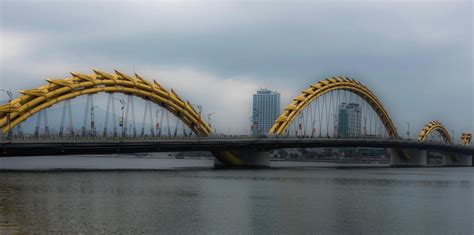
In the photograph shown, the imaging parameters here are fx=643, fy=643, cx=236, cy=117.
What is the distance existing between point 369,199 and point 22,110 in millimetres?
47720

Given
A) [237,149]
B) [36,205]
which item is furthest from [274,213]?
[237,149]

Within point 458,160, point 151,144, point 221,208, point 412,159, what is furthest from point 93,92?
point 458,160

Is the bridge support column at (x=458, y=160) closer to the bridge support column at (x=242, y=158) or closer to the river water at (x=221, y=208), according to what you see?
the bridge support column at (x=242, y=158)

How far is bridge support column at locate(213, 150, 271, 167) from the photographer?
108m

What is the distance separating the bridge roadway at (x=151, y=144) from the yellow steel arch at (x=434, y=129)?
190 ft

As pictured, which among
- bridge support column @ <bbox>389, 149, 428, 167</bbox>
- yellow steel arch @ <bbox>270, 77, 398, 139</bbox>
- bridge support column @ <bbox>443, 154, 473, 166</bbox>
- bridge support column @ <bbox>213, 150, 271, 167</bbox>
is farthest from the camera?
bridge support column @ <bbox>443, 154, 473, 166</bbox>

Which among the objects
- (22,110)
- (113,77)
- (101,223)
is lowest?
(101,223)

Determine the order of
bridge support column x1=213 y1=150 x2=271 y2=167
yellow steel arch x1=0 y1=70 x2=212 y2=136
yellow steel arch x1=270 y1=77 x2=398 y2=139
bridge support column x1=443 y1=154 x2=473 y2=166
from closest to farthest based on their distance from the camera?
yellow steel arch x1=0 y1=70 x2=212 y2=136, bridge support column x1=213 y1=150 x2=271 y2=167, yellow steel arch x1=270 y1=77 x2=398 y2=139, bridge support column x1=443 y1=154 x2=473 y2=166

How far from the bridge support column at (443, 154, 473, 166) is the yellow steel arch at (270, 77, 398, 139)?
28.8 m

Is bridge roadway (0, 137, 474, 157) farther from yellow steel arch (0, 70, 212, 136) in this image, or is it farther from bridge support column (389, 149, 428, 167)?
bridge support column (389, 149, 428, 167)

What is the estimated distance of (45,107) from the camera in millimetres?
83062

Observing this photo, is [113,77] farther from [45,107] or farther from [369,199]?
[369,199]

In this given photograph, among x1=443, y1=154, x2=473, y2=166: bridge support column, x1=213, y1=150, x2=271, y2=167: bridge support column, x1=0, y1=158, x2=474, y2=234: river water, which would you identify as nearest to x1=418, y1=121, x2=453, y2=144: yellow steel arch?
x1=443, y1=154, x2=473, y2=166: bridge support column

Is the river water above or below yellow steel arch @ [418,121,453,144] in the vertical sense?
below
